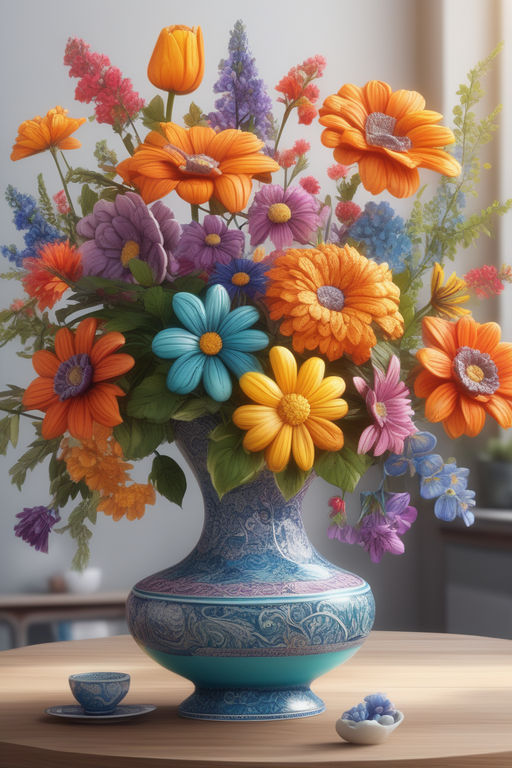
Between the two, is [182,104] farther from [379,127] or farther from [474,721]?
[474,721]

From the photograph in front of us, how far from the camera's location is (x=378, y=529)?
3.22ft

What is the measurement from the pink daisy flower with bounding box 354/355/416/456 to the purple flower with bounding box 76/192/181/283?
0.21m

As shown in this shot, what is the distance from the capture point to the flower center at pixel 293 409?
861mm

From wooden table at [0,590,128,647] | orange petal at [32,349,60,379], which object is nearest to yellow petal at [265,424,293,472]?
orange petal at [32,349,60,379]

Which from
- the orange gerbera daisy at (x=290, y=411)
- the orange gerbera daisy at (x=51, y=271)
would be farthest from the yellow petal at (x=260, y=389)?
the orange gerbera daisy at (x=51, y=271)

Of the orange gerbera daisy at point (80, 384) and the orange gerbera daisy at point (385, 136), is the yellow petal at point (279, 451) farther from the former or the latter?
the orange gerbera daisy at point (385, 136)

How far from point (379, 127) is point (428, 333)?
194 mm

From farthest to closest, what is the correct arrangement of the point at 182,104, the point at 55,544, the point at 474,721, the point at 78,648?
the point at 182,104 < the point at 55,544 < the point at 78,648 < the point at 474,721

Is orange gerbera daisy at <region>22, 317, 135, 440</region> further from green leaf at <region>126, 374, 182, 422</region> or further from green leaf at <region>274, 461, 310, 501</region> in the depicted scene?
green leaf at <region>274, 461, 310, 501</region>

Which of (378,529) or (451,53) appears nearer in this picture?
(378,529)

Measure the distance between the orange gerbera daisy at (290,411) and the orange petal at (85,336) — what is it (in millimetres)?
143

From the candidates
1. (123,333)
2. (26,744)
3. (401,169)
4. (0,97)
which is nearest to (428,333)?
(401,169)

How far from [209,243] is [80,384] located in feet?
0.57

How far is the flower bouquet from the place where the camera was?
2.89ft
